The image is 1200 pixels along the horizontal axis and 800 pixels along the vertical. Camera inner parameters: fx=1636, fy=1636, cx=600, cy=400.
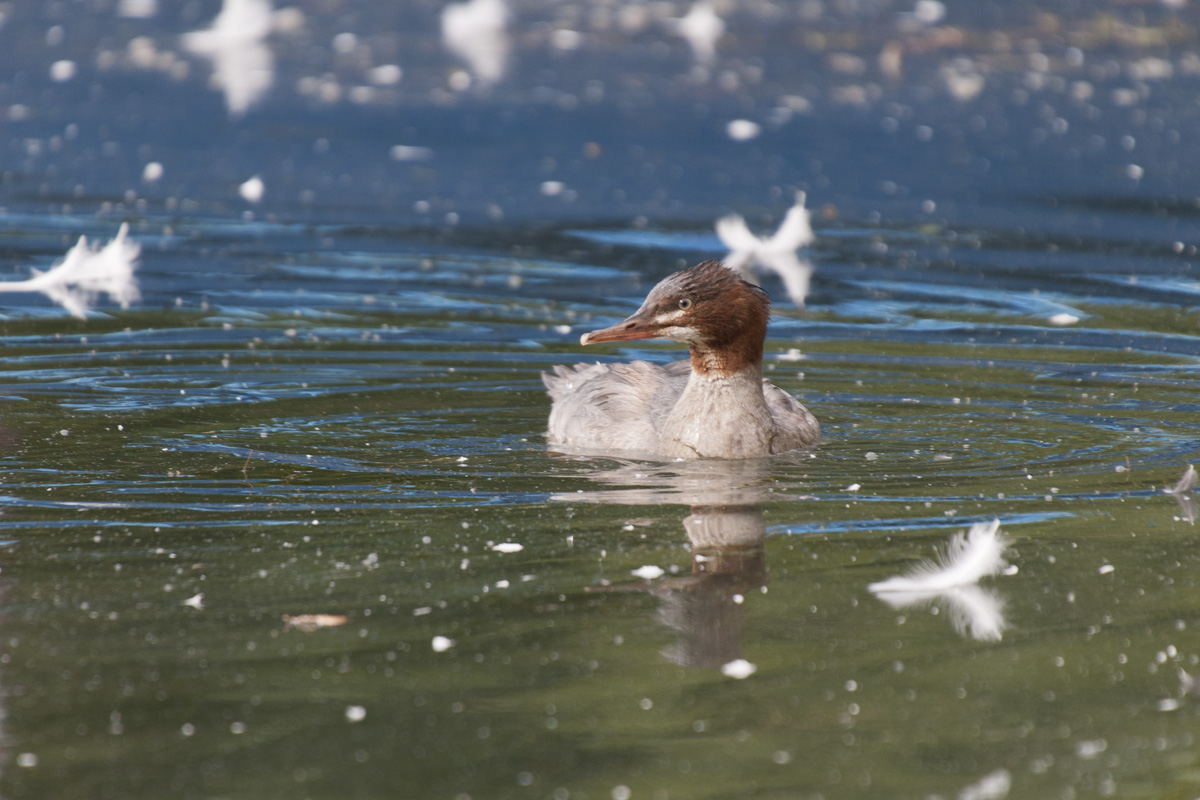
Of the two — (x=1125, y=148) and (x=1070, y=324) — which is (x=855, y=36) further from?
(x=1070, y=324)

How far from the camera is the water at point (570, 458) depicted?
4.90 metres

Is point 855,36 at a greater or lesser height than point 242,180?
greater

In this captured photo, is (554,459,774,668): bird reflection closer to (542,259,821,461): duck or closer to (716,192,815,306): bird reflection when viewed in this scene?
(542,259,821,461): duck

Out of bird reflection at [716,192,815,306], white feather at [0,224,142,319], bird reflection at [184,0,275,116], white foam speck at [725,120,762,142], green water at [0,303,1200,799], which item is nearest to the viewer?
green water at [0,303,1200,799]

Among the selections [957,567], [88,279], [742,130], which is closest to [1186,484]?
[957,567]

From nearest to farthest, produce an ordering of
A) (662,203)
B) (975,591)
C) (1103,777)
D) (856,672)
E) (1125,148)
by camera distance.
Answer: (1103,777) → (856,672) → (975,591) → (662,203) → (1125,148)

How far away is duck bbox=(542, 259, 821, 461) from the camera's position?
8.48 m

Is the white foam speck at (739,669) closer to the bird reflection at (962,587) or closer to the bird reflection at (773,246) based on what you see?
the bird reflection at (962,587)

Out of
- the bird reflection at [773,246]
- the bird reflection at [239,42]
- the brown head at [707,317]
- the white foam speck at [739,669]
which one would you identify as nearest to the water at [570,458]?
the white foam speck at [739,669]

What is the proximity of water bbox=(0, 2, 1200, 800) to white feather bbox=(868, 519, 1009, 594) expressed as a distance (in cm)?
8

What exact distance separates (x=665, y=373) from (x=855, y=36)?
1408 centimetres

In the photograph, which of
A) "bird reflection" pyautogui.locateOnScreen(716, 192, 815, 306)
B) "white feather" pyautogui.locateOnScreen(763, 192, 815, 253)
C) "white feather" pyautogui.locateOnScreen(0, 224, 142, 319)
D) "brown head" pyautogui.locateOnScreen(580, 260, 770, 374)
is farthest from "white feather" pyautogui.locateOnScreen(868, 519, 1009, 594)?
"white feather" pyautogui.locateOnScreen(763, 192, 815, 253)

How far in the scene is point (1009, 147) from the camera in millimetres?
18125

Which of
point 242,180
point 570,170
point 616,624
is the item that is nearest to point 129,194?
point 242,180
